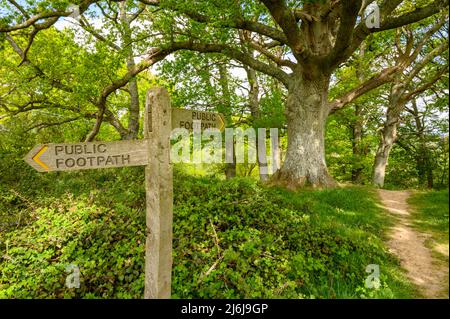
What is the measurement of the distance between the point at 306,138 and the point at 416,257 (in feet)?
14.3

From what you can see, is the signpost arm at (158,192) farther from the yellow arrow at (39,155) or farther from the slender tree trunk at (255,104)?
→ the slender tree trunk at (255,104)

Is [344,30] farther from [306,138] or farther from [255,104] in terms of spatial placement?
[255,104]

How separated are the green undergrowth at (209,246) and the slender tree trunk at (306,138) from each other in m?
1.38

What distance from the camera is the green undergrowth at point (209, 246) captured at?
3.58m

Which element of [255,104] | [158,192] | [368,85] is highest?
[255,104]

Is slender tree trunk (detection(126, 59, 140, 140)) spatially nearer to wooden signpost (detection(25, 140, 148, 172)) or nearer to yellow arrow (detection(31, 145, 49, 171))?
wooden signpost (detection(25, 140, 148, 172))

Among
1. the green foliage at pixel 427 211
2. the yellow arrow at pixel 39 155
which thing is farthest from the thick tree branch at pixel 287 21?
the yellow arrow at pixel 39 155

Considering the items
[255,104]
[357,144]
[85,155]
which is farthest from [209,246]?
[357,144]

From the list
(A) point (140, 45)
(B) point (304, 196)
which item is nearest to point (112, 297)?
(B) point (304, 196)

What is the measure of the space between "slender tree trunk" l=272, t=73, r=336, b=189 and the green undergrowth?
1382 millimetres

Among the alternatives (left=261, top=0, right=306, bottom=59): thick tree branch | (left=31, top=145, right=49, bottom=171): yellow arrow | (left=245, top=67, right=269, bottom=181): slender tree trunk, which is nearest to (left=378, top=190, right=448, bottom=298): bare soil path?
(left=31, top=145, right=49, bottom=171): yellow arrow

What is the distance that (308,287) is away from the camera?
360cm

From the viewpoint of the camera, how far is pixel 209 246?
4.34 m
